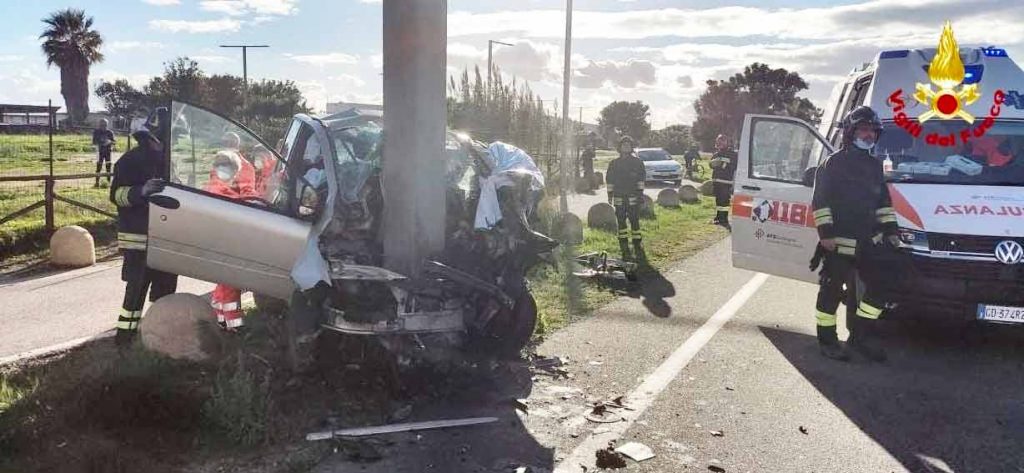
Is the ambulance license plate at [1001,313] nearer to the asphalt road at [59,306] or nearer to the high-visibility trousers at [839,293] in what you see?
the high-visibility trousers at [839,293]

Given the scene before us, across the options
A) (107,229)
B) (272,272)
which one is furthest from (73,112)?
(272,272)

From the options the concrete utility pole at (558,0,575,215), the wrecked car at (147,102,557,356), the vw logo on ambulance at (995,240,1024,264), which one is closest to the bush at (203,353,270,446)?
the wrecked car at (147,102,557,356)

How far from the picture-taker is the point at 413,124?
5301mm

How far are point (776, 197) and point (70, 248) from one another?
8334 millimetres

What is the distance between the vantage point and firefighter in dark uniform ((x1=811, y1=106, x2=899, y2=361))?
579cm

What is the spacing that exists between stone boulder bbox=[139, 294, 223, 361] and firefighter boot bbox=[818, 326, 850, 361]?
445 centimetres

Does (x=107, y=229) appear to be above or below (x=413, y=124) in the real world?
below

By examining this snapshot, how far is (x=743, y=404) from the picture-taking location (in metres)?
4.81

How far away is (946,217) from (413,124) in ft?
13.3

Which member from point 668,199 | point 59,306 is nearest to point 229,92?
point 668,199

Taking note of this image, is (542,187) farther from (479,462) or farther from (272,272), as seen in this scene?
(479,462)

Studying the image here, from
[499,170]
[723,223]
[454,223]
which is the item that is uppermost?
[499,170]

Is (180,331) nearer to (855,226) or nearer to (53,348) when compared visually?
(53,348)

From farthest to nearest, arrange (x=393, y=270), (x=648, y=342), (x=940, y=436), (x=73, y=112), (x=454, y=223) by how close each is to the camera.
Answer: (x=73, y=112), (x=648, y=342), (x=454, y=223), (x=393, y=270), (x=940, y=436)
